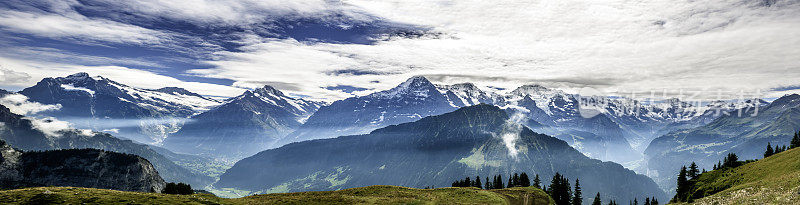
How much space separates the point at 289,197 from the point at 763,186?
269 ft

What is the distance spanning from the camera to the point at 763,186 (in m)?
62.6

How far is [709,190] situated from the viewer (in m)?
95.4

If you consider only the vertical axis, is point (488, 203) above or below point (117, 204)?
below

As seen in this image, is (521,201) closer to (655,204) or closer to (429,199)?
(429,199)

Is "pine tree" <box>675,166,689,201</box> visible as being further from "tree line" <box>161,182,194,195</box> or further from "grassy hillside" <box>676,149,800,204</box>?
"tree line" <box>161,182,194,195</box>

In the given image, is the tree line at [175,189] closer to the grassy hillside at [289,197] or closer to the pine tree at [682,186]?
the grassy hillside at [289,197]

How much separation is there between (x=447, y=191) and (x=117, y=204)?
6144cm

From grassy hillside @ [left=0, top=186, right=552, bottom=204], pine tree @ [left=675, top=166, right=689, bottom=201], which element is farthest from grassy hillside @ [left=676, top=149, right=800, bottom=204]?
grassy hillside @ [left=0, top=186, right=552, bottom=204]

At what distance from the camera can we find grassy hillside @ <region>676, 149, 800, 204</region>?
50.8 meters

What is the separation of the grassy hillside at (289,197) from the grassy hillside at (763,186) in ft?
122

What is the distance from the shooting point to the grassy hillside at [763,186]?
50.8 m

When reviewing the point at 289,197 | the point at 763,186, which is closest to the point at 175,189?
the point at 289,197

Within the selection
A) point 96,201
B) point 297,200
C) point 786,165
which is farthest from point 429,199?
point 786,165

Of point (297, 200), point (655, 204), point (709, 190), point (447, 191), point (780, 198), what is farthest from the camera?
point (655, 204)
